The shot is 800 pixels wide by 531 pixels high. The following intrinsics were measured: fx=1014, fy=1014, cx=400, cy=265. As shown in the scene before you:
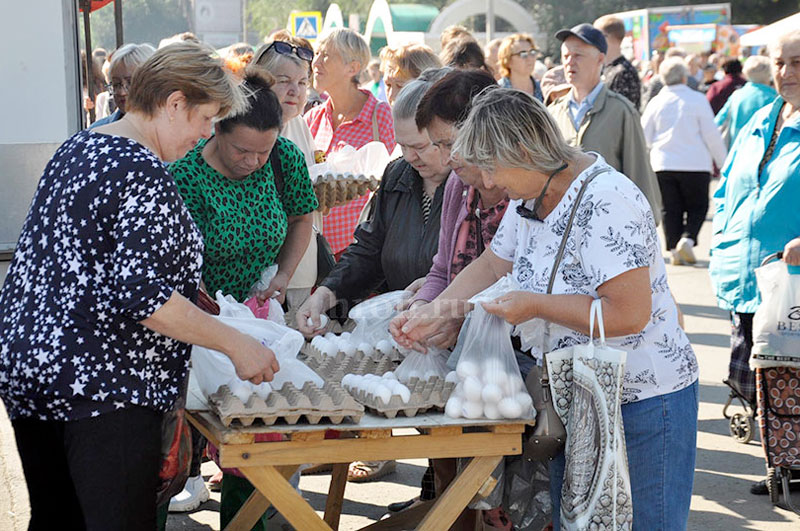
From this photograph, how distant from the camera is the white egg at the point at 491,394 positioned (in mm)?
2648

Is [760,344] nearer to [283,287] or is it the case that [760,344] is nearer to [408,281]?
[408,281]

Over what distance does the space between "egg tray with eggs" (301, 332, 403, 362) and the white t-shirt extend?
685 mm

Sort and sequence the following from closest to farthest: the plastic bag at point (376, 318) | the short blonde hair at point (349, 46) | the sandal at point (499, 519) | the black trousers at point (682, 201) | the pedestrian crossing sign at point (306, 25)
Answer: the sandal at point (499, 519) < the plastic bag at point (376, 318) < the short blonde hair at point (349, 46) < the black trousers at point (682, 201) < the pedestrian crossing sign at point (306, 25)

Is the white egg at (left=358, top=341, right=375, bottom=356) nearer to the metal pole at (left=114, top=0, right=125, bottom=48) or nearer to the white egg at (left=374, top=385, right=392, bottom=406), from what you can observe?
the white egg at (left=374, top=385, right=392, bottom=406)

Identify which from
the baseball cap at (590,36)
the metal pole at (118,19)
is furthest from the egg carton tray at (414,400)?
the metal pole at (118,19)

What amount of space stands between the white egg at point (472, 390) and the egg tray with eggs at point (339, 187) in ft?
7.03

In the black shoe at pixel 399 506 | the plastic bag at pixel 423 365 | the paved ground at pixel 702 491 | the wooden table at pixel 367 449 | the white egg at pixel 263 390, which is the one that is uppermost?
the white egg at pixel 263 390

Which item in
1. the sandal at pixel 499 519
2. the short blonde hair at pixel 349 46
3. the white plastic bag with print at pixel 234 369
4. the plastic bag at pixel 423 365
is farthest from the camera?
the short blonde hair at pixel 349 46

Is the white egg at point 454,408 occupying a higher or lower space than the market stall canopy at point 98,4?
lower

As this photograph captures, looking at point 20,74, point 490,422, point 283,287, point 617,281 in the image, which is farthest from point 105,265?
point 20,74

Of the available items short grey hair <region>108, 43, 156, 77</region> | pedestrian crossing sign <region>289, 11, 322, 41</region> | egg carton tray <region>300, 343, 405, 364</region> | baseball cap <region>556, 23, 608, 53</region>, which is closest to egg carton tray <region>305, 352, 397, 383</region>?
egg carton tray <region>300, 343, 405, 364</region>

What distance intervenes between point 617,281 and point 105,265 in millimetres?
1226

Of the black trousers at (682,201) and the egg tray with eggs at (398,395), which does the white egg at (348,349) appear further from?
the black trousers at (682,201)

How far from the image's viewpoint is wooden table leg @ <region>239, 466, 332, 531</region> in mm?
2559
